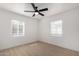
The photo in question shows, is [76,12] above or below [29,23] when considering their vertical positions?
above

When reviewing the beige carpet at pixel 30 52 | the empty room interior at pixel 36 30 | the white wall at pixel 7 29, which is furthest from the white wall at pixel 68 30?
the white wall at pixel 7 29

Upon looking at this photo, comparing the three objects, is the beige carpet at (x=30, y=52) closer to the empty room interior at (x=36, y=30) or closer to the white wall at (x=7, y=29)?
the empty room interior at (x=36, y=30)

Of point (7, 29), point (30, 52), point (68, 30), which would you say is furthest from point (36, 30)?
point (68, 30)

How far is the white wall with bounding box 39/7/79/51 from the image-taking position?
2877mm

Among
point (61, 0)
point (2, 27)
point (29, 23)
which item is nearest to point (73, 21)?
point (29, 23)

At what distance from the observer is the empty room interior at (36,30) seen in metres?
2.23

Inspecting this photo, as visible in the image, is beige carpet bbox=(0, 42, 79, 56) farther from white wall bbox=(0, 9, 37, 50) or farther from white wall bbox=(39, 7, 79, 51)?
white wall bbox=(39, 7, 79, 51)

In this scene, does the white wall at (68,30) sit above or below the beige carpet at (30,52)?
above

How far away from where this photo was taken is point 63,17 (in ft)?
11.3

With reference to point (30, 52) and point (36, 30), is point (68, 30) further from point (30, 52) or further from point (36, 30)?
point (30, 52)

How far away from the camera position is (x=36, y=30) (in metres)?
2.63

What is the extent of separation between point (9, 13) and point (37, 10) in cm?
126

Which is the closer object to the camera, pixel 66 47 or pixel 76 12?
pixel 76 12

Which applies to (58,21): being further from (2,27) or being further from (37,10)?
(2,27)
